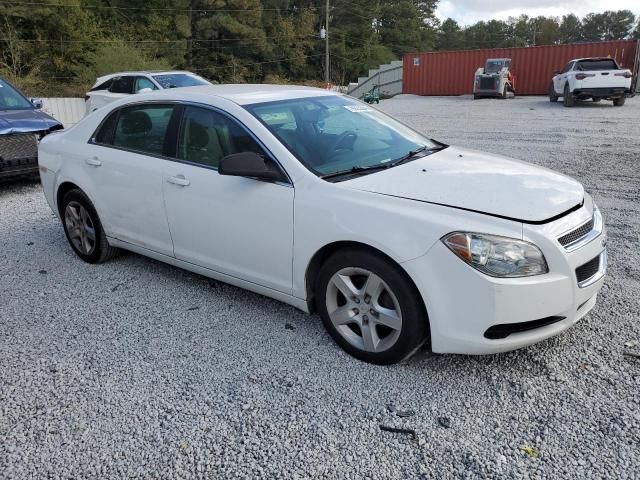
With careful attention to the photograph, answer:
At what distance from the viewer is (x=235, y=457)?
8.03 feet

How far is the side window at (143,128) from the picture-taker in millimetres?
4098

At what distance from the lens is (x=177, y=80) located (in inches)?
475

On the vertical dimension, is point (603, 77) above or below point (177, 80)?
above

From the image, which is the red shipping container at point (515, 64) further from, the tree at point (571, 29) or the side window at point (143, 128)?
the tree at point (571, 29)

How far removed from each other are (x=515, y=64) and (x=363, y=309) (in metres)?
28.6

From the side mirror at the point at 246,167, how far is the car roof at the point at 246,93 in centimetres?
60

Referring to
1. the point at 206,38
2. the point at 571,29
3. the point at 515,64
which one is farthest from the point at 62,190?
the point at 571,29

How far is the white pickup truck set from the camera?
57.0 ft

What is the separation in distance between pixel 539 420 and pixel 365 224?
4.23 feet

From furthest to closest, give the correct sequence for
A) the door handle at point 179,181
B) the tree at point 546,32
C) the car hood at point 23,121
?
the tree at point 546,32
the car hood at point 23,121
the door handle at point 179,181

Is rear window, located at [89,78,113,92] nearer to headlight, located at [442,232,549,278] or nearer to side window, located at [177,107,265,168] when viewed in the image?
side window, located at [177,107,265,168]

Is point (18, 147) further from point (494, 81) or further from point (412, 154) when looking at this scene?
point (494, 81)

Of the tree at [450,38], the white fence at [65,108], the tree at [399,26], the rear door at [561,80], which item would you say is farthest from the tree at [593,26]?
the white fence at [65,108]

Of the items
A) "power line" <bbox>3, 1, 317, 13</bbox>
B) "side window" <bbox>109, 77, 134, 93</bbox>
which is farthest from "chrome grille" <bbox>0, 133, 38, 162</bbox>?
"power line" <bbox>3, 1, 317, 13</bbox>
